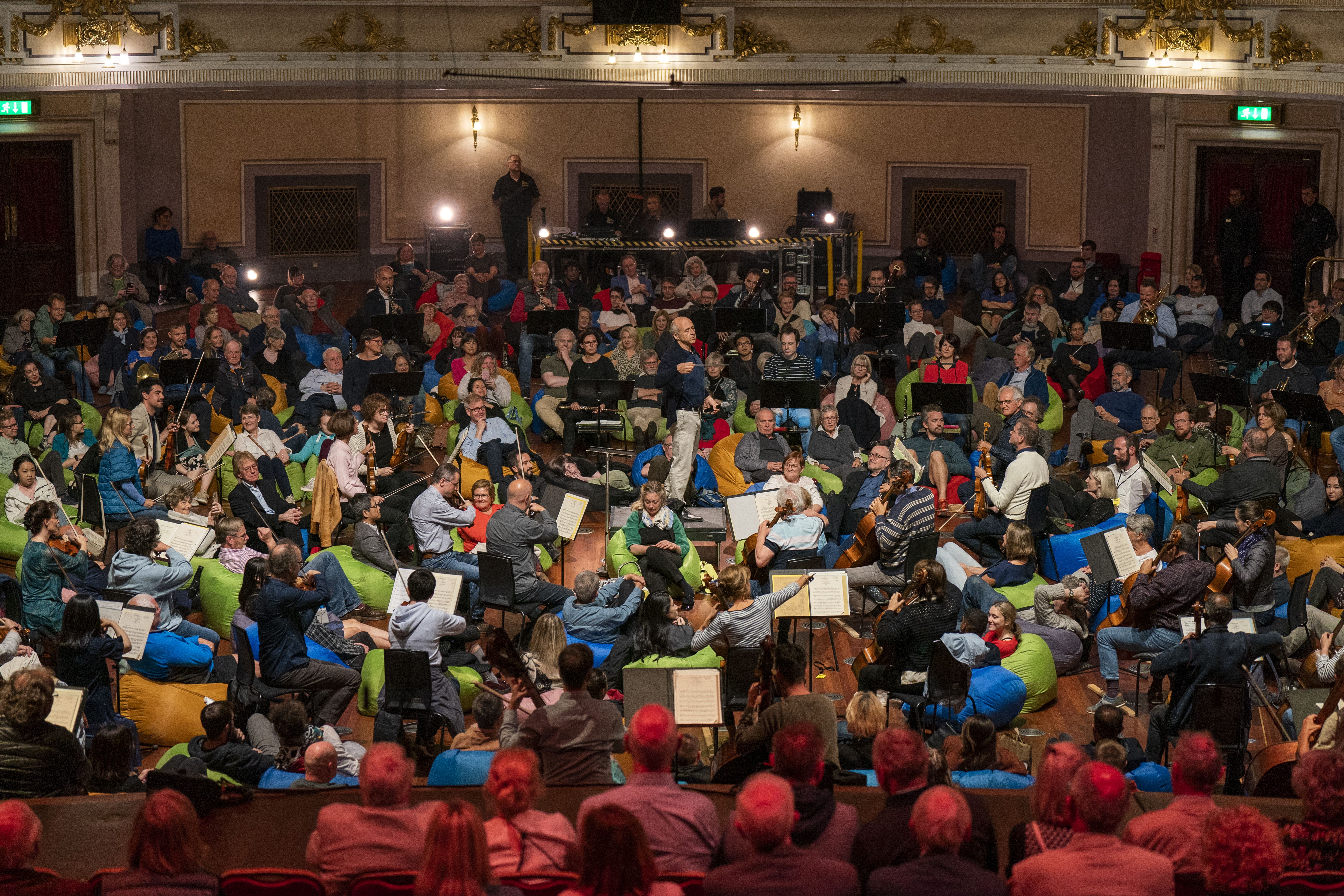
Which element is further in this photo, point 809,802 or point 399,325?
point 399,325

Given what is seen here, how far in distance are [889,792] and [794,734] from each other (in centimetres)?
33


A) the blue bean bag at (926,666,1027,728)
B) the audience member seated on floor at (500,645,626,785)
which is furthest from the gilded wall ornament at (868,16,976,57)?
the audience member seated on floor at (500,645,626,785)

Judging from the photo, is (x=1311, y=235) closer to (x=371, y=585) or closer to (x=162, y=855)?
(x=371, y=585)

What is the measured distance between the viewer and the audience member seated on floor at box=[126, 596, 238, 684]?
7.55m

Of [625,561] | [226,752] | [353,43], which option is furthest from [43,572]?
[353,43]

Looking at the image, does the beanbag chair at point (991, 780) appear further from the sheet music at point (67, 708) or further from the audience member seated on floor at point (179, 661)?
the audience member seated on floor at point (179, 661)

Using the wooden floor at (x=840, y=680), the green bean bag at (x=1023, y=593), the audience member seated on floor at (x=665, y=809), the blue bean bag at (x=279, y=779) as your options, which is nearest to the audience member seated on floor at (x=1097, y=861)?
the audience member seated on floor at (x=665, y=809)

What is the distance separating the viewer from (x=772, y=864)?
Answer: 3902mm

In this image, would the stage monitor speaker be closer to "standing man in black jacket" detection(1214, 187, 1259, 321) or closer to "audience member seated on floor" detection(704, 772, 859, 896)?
"standing man in black jacket" detection(1214, 187, 1259, 321)

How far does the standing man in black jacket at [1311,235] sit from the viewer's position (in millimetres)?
15469

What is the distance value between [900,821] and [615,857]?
922 mm

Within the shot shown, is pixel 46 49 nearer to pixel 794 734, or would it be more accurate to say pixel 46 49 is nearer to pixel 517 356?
pixel 517 356

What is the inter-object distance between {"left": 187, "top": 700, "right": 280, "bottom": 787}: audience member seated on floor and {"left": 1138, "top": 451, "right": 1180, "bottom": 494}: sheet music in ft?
19.3

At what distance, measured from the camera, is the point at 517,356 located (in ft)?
44.9
